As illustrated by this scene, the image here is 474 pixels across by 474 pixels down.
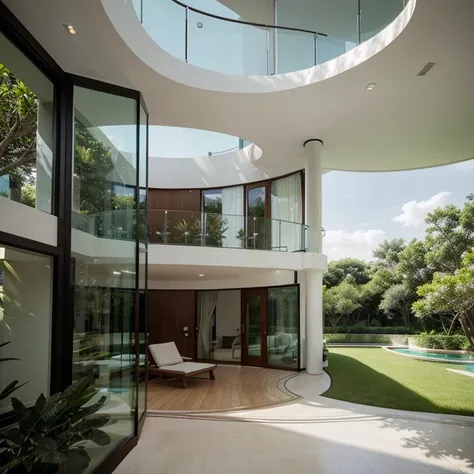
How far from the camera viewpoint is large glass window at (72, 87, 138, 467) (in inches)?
188

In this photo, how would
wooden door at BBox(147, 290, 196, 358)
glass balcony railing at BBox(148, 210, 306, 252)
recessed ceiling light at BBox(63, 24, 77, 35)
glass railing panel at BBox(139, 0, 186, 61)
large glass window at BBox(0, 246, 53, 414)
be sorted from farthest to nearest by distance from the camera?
wooden door at BBox(147, 290, 196, 358), glass balcony railing at BBox(148, 210, 306, 252), glass railing panel at BBox(139, 0, 186, 61), recessed ceiling light at BBox(63, 24, 77, 35), large glass window at BBox(0, 246, 53, 414)

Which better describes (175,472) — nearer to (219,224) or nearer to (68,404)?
(68,404)

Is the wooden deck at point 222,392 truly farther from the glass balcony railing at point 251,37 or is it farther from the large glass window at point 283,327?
the glass balcony railing at point 251,37

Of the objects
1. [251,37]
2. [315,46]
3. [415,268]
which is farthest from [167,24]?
[415,268]

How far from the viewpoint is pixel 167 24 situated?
288 inches

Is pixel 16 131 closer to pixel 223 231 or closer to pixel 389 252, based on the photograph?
pixel 223 231

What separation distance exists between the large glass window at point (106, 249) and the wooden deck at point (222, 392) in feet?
6.86

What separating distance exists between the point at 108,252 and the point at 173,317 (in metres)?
8.07

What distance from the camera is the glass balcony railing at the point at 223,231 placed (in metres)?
9.17

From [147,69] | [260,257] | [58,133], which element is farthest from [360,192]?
[58,133]

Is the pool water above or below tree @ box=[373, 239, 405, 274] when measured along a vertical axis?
below

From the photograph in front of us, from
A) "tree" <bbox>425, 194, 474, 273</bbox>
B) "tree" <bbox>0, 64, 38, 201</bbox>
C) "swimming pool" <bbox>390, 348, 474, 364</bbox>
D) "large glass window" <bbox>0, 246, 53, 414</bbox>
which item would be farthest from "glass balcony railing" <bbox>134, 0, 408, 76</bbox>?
"tree" <bbox>425, 194, 474, 273</bbox>

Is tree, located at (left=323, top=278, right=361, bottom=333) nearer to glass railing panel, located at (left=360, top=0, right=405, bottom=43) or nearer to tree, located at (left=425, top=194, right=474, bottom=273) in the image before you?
tree, located at (left=425, top=194, right=474, bottom=273)

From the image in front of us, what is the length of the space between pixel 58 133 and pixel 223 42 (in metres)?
4.70
